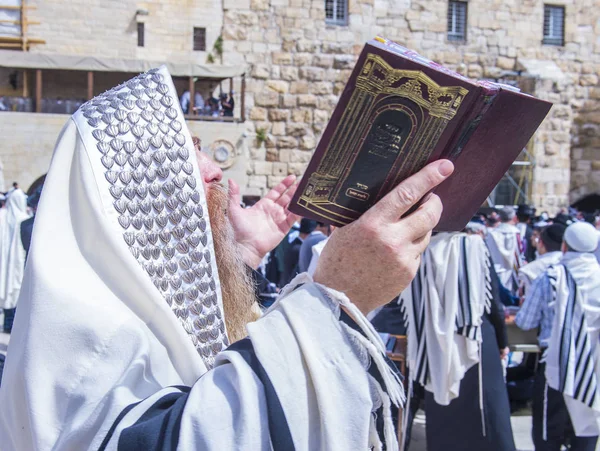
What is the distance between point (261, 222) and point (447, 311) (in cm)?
233

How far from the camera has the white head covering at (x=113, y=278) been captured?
1.11m

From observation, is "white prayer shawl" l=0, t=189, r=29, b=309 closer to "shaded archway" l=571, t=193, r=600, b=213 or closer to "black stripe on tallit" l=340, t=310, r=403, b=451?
"black stripe on tallit" l=340, t=310, r=403, b=451


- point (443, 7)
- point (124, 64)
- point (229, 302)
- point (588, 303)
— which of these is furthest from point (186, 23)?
point (229, 302)

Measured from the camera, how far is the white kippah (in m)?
4.30

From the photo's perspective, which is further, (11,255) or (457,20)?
(457,20)

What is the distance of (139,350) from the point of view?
45.5 inches

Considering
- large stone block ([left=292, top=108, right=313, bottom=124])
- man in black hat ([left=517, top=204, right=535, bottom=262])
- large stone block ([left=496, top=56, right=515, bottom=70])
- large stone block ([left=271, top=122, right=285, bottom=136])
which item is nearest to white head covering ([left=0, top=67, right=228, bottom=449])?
man in black hat ([left=517, top=204, right=535, bottom=262])

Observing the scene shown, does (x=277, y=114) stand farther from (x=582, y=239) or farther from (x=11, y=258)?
(x=582, y=239)

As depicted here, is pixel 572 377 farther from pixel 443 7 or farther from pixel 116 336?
pixel 443 7

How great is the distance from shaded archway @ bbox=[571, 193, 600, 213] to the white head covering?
19.1m

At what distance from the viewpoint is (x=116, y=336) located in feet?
3.73

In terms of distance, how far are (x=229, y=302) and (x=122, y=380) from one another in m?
0.64

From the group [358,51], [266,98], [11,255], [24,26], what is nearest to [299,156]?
[266,98]

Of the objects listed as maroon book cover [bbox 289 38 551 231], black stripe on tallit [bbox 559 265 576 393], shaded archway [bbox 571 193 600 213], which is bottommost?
shaded archway [bbox 571 193 600 213]
